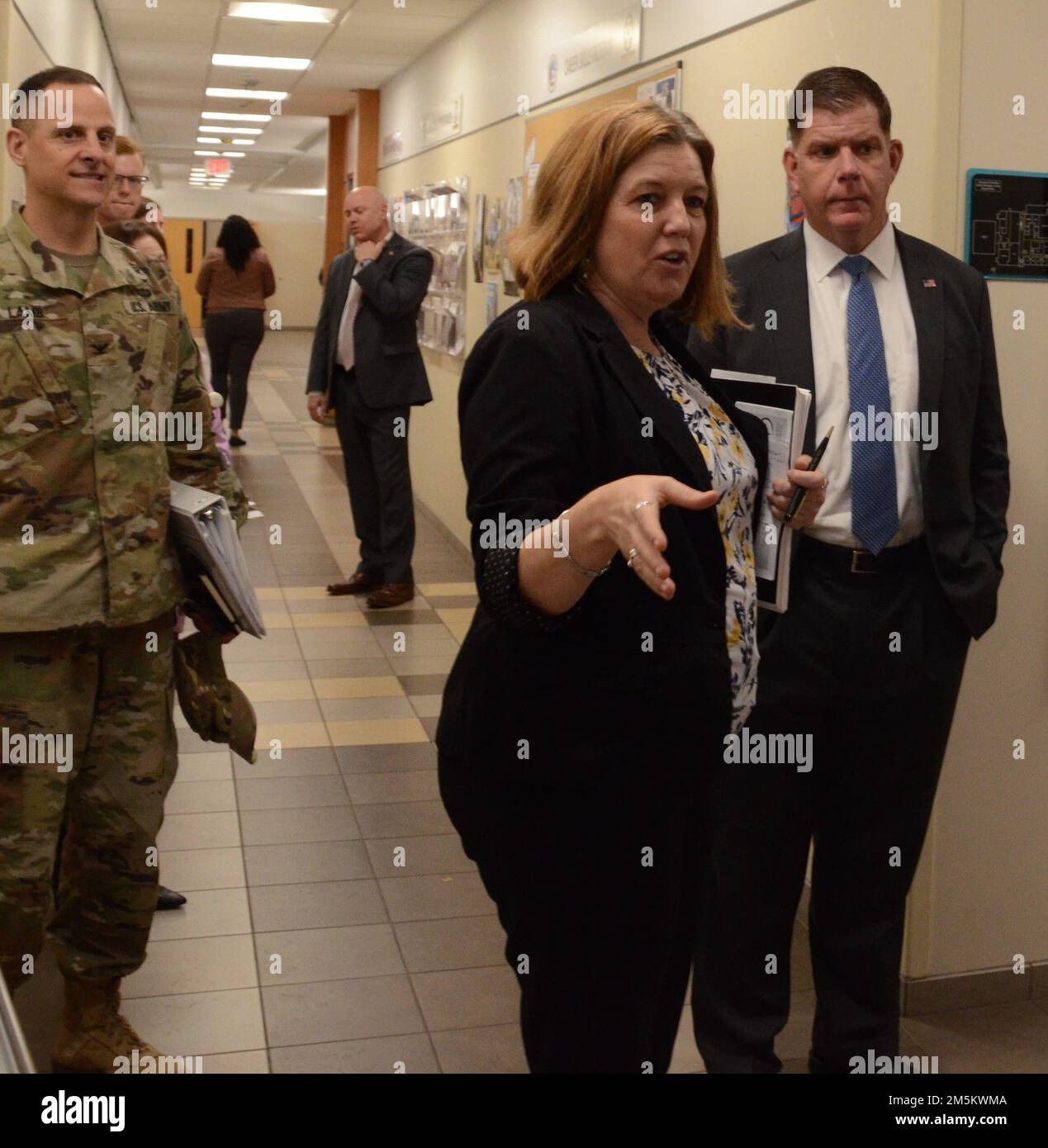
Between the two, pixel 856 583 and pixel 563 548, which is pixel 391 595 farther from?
pixel 563 548

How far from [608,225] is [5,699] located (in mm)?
1424

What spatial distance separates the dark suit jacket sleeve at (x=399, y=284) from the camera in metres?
6.48

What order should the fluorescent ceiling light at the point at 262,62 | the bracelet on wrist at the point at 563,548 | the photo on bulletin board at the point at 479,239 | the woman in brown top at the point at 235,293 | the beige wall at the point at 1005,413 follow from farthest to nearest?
the woman in brown top at the point at 235,293 → the fluorescent ceiling light at the point at 262,62 → the photo on bulletin board at the point at 479,239 → the beige wall at the point at 1005,413 → the bracelet on wrist at the point at 563,548

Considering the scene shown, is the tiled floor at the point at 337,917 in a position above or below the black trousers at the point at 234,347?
below

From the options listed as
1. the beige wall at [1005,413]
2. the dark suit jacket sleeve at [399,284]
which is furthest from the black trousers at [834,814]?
the dark suit jacket sleeve at [399,284]

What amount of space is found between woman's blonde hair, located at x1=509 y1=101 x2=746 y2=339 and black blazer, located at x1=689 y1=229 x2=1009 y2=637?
90 centimetres

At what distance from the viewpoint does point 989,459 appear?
8.74ft

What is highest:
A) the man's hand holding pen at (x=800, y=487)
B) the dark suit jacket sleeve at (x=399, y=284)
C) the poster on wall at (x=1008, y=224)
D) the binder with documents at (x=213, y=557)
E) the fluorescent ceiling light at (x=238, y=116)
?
the fluorescent ceiling light at (x=238, y=116)

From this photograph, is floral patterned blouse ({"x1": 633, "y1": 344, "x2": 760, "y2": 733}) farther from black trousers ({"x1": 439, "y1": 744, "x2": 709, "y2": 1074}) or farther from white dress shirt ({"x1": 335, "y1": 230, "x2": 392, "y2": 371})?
white dress shirt ({"x1": 335, "y1": 230, "x2": 392, "y2": 371})

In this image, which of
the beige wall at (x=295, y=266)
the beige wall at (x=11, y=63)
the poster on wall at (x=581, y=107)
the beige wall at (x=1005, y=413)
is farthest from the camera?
the beige wall at (x=295, y=266)

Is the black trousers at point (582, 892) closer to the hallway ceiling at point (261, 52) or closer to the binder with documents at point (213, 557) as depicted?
the binder with documents at point (213, 557)

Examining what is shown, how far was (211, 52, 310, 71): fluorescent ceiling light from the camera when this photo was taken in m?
11.2

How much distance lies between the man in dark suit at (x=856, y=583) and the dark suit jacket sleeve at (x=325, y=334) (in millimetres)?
4243

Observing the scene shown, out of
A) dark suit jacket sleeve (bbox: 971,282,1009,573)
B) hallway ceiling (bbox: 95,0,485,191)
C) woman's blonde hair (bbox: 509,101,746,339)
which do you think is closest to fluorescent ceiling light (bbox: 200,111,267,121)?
hallway ceiling (bbox: 95,0,485,191)
